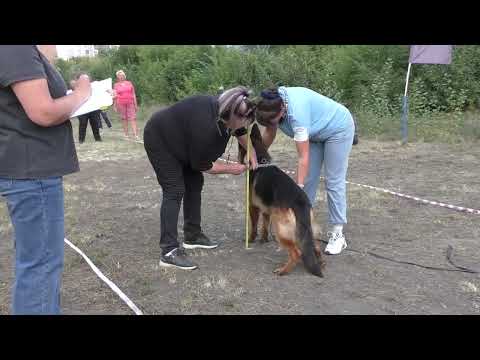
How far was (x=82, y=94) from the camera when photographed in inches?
95.3

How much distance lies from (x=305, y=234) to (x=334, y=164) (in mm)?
823

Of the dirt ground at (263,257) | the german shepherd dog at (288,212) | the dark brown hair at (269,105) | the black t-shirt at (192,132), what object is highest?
the dark brown hair at (269,105)

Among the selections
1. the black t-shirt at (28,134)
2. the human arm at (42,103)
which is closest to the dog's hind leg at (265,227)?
the black t-shirt at (28,134)

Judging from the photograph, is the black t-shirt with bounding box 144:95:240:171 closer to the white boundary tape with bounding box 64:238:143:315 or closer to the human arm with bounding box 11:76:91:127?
the white boundary tape with bounding box 64:238:143:315

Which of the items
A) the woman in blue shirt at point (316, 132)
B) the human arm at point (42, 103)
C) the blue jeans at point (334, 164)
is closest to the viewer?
the human arm at point (42, 103)

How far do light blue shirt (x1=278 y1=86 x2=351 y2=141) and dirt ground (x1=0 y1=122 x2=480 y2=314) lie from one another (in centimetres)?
117

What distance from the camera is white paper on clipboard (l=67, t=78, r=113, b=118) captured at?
2553mm

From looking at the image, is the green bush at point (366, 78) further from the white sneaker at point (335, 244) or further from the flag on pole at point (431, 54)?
the white sneaker at point (335, 244)

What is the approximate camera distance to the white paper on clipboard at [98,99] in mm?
2553

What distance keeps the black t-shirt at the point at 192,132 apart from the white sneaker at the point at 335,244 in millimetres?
1412

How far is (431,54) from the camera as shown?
34.6 ft

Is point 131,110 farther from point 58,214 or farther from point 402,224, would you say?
point 58,214

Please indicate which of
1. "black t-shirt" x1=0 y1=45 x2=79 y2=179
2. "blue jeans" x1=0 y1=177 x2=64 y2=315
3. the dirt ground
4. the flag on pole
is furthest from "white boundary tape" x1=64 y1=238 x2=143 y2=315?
the flag on pole

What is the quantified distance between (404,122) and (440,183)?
3997mm
